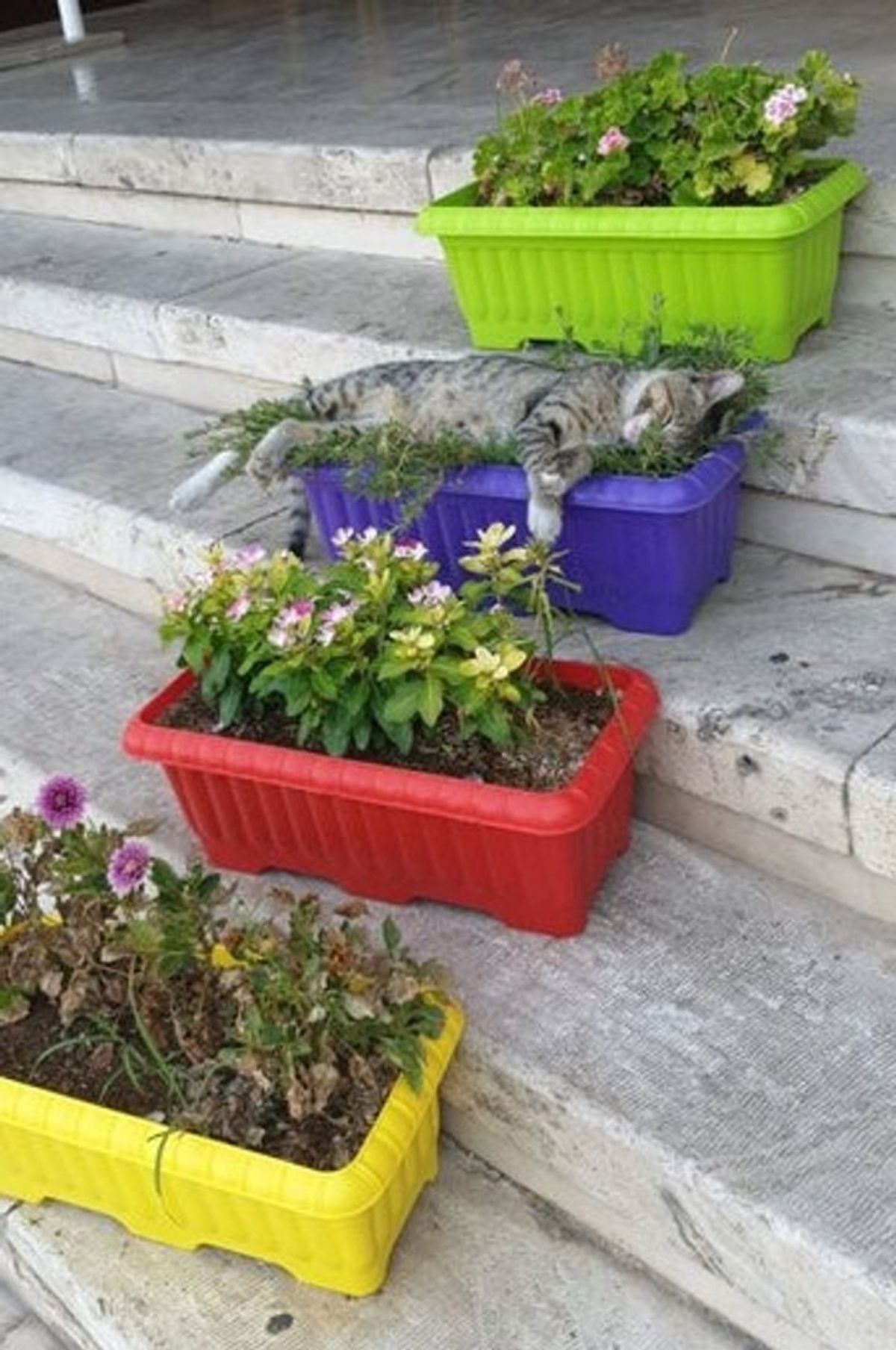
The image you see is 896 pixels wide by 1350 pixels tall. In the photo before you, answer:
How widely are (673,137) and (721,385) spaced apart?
0.52m

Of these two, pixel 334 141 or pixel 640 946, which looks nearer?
pixel 640 946

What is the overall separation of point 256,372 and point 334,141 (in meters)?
0.61

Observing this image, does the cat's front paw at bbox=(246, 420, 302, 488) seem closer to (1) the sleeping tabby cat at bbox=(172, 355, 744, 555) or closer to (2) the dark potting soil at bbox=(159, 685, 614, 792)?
(1) the sleeping tabby cat at bbox=(172, 355, 744, 555)

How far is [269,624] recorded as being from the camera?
6.40 feet

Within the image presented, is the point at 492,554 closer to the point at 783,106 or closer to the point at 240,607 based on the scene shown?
the point at 240,607

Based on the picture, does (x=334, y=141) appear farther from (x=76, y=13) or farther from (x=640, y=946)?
(x=76, y=13)

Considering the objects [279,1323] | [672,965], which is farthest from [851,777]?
[279,1323]

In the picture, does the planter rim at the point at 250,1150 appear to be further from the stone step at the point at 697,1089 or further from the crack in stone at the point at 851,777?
the crack in stone at the point at 851,777

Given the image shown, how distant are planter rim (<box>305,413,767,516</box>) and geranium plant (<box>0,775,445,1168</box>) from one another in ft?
2.07

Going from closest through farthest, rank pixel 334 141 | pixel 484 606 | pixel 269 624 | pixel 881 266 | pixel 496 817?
pixel 496 817 < pixel 269 624 < pixel 484 606 < pixel 881 266 < pixel 334 141

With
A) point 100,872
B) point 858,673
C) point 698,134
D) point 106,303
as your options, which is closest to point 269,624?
point 100,872

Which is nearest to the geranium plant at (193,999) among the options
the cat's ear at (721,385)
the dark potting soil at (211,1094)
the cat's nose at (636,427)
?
the dark potting soil at (211,1094)

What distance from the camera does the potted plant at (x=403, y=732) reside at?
1.83 m

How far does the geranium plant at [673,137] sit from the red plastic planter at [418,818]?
2.68 feet
